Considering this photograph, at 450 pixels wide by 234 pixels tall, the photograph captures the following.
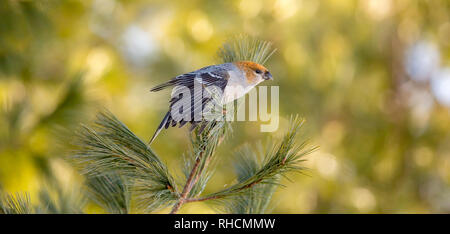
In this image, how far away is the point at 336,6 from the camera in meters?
5.35

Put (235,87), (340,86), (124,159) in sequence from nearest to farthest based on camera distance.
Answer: (124,159) → (235,87) → (340,86)

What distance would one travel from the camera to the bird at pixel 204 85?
1.50 metres

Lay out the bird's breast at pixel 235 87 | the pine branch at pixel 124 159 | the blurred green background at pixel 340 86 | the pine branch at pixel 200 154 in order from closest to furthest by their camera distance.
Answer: the pine branch at pixel 124 159 → the pine branch at pixel 200 154 → the bird's breast at pixel 235 87 → the blurred green background at pixel 340 86

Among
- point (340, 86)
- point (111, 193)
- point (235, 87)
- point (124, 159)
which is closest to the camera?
point (124, 159)

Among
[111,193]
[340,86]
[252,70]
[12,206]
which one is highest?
[340,86]

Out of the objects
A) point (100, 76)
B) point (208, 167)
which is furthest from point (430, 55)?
point (208, 167)

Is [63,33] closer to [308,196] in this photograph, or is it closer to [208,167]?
[308,196]

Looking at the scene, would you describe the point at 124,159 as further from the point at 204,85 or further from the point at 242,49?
the point at 242,49

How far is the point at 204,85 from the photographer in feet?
5.39

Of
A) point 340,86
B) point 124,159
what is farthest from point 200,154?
point 340,86

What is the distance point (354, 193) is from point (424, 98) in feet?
4.62

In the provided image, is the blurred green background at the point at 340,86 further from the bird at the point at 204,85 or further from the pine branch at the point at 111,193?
the pine branch at the point at 111,193

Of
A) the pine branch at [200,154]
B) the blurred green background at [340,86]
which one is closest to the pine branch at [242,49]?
the pine branch at [200,154]
